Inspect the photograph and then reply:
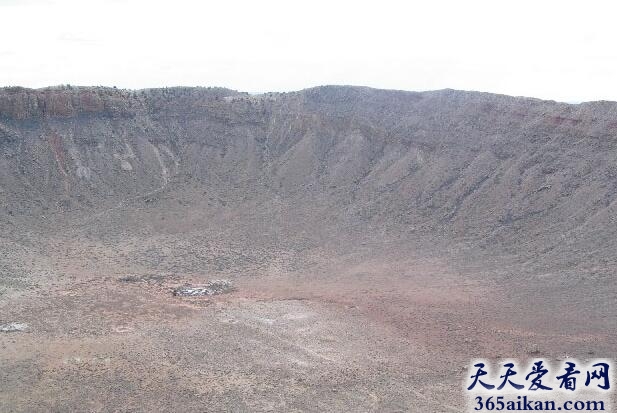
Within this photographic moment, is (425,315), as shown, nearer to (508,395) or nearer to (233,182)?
(508,395)

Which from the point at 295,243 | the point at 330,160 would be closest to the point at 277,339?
the point at 295,243

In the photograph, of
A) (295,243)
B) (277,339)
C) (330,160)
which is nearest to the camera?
(277,339)

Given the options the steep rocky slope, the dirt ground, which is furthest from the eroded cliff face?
the dirt ground

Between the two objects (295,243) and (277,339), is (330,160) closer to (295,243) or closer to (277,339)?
(295,243)

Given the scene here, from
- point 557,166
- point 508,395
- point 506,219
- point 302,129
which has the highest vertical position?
point 302,129

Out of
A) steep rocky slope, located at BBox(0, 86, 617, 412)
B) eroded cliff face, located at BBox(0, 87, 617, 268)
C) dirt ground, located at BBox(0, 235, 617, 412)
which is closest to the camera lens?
dirt ground, located at BBox(0, 235, 617, 412)

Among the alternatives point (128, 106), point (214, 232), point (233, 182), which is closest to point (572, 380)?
point (214, 232)

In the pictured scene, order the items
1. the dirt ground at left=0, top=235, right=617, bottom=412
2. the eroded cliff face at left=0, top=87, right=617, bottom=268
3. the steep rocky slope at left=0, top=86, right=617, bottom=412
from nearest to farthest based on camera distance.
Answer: the dirt ground at left=0, top=235, right=617, bottom=412 < the steep rocky slope at left=0, top=86, right=617, bottom=412 < the eroded cliff face at left=0, top=87, right=617, bottom=268

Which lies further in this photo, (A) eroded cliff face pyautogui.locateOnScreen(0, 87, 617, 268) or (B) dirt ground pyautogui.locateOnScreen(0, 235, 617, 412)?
(A) eroded cliff face pyautogui.locateOnScreen(0, 87, 617, 268)

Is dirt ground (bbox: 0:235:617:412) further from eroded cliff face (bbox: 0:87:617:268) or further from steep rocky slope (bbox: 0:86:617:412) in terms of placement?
eroded cliff face (bbox: 0:87:617:268)
